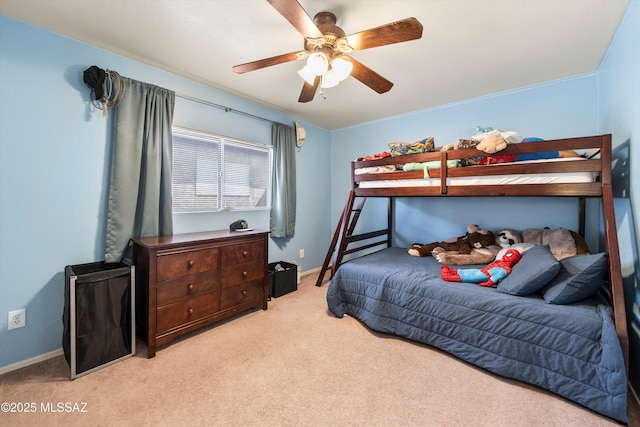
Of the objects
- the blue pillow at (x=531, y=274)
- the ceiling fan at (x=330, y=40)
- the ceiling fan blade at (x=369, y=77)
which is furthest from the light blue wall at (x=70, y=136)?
the ceiling fan blade at (x=369, y=77)

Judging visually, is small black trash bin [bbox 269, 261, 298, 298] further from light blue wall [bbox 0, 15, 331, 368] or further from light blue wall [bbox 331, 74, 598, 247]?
light blue wall [bbox 0, 15, 331, 368]

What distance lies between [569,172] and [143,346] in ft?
11.4

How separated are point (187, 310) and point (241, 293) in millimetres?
508

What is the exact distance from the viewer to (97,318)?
1701mm

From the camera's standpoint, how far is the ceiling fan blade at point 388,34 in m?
1.31

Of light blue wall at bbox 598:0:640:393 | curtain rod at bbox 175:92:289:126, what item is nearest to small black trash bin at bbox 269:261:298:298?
A: curtain rod at bbox 175:92:289:126

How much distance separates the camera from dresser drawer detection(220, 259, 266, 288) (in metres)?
2.33

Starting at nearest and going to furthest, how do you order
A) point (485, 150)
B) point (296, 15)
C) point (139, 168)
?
1. point (296, 15)
2. point (485, 150)
3. point (139, 168)

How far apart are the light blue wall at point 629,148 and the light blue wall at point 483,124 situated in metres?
0.54

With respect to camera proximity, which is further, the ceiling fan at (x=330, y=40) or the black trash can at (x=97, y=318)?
the black trash can at (x=97, y=318)

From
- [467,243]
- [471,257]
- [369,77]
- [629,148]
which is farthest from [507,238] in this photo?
[369,77]

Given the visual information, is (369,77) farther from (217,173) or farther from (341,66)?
(217,173)

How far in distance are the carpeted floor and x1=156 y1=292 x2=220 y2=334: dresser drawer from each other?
191 mm

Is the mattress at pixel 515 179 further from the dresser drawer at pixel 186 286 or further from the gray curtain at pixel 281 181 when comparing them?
the dresser drawer at pixel 186 286
